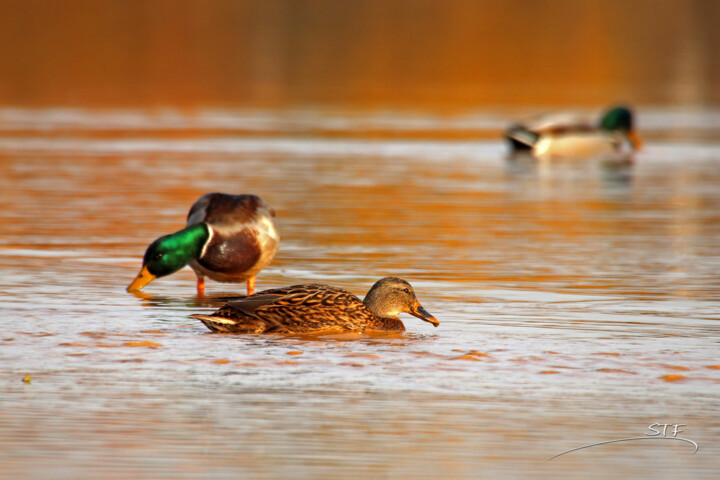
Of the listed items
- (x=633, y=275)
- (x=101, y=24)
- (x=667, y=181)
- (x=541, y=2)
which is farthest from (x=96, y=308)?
(x=541, y=2)

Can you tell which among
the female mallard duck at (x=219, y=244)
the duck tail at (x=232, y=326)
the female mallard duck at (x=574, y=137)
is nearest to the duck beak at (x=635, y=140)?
the female mallard duck at (x=574, y=137)

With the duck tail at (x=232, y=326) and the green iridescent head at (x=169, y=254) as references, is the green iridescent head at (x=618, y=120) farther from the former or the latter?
the duck tail at (x=232, y=326)

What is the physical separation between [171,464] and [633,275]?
23.0 feet

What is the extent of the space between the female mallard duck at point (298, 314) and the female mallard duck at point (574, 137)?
1738 cm

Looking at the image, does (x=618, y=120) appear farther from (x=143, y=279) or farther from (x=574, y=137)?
(x=143, y=279)

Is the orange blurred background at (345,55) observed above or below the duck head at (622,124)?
above

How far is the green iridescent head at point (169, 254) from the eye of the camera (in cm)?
1137

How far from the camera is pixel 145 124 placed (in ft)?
103

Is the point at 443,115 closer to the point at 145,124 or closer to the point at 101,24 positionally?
the point at 145,124

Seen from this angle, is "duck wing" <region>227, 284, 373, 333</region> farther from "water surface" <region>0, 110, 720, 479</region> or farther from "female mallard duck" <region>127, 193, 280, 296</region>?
"female mallard duck" <region>127, 193, 280, 296</region>

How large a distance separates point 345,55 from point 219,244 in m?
46.9

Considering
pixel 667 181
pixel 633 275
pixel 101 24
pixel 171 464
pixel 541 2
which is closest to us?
pixel 171 464

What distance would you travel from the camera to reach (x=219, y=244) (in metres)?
11.6

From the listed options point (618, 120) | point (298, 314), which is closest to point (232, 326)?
point (298, 314)
